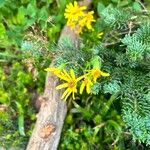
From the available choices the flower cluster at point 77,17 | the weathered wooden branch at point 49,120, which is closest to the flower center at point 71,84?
the weathered wooden branch at point 49,120

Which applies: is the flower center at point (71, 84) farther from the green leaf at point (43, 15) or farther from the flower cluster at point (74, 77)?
the green leaf at point (43, 15)

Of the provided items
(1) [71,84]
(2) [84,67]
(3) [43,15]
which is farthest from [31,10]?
(1) [71,84]

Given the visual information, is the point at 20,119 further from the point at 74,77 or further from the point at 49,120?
the point at 74,77

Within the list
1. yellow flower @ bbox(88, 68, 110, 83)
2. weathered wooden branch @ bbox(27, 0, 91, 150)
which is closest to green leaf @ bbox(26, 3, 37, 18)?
weathered wooden branch @ bbox(27, 0, 91, 150)

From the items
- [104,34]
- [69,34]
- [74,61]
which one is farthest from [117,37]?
[74,61]

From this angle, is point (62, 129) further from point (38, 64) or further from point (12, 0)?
point (12, 0)

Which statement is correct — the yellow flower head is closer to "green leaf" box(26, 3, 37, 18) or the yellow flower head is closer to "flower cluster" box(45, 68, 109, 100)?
"green leaf" box(26, 3, 37, 18)
